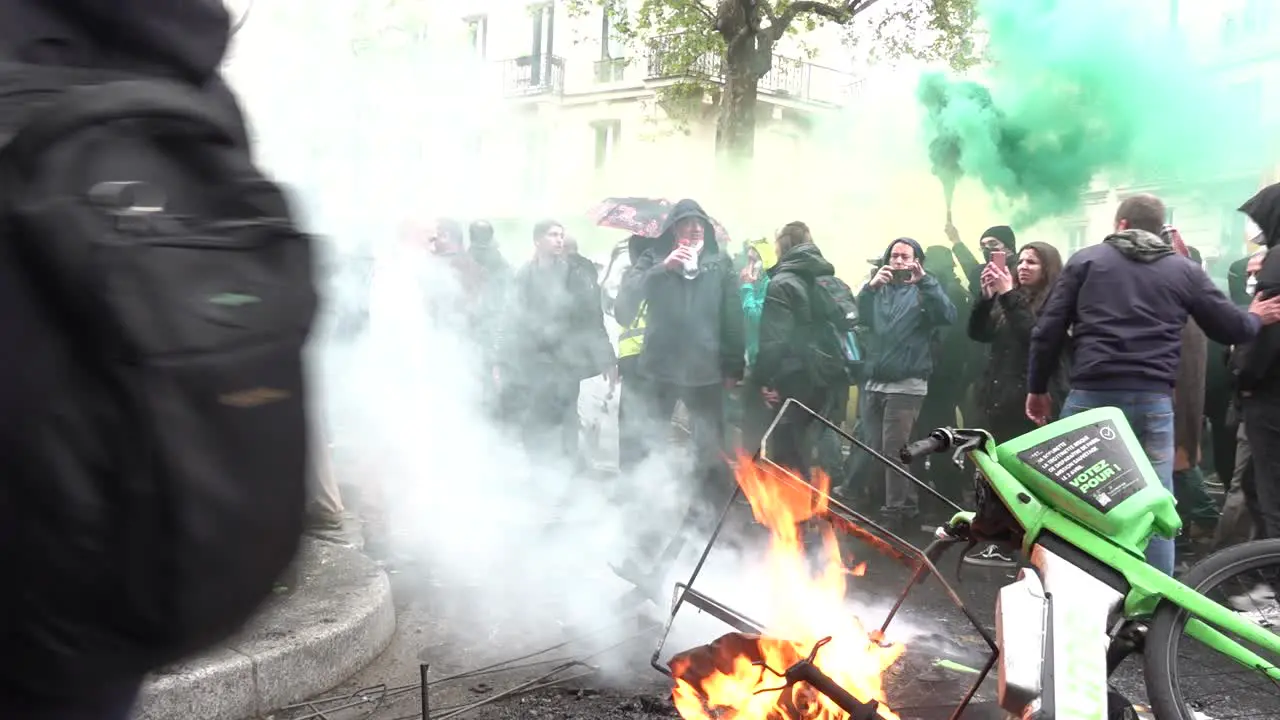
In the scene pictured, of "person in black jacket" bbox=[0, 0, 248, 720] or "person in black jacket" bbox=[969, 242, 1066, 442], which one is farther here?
"person in black jacket" bbox=[969, 242, 1066, 442]

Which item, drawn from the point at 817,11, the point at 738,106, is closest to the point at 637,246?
the point at 738,106

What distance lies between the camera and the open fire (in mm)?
2971

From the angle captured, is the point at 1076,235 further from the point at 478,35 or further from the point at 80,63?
the point at 80,63

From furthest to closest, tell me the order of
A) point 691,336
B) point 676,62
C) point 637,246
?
1. point 676,62
2. point 637,246
3. point 691,336

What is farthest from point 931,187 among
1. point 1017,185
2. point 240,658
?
point 240,658

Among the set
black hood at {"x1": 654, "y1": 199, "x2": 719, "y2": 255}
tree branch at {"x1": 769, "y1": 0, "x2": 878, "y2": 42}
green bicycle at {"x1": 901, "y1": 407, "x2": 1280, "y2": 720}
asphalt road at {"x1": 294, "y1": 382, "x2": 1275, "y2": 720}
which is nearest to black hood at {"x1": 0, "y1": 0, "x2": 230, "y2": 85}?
green bicycle at {"x1": 901, "y1": 407, "x2": 1280, "y2": 720}

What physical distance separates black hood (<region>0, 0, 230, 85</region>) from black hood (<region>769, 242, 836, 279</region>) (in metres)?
5.74

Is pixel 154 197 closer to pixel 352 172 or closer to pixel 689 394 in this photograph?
pixel 352 172

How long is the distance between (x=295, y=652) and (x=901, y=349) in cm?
431

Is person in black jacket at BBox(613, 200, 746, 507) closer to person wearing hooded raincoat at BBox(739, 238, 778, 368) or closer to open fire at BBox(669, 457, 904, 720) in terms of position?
person wearing hooded raincoat at BBox(739, 238, 778, 368)

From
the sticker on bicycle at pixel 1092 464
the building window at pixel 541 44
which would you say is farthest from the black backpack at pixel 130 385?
the building window at pixel 541 44

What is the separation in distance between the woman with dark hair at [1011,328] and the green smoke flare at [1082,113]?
412cm

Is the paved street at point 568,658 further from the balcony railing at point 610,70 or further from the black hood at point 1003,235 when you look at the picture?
the balcony railing at point 610,70

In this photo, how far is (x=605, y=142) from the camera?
413 inches
